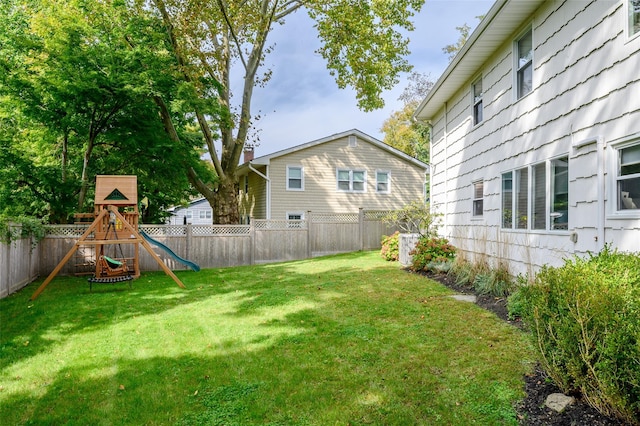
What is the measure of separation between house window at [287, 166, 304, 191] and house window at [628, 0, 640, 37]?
47.6 feet

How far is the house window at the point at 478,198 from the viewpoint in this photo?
8.52 m

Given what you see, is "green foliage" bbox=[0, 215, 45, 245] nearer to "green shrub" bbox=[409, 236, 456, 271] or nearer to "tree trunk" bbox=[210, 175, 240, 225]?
"tree trunk" bbox=[210, 175, 240, 225]

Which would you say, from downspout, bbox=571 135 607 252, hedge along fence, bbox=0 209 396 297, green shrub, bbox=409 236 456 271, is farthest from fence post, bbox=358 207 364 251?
downspout, bbox=571 135 607 252

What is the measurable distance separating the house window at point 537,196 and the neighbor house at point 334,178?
11.3 metres

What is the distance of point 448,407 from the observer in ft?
10.1

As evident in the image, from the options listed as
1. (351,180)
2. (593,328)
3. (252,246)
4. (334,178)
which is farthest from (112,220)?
(351,180)

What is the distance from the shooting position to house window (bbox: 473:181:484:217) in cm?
852

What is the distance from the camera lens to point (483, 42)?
7.55m

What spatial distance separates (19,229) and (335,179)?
12.9m

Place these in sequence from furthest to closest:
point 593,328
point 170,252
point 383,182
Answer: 1. point 383,182
2. point 170,252
3. point 593,328

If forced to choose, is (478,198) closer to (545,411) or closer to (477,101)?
(477,101)

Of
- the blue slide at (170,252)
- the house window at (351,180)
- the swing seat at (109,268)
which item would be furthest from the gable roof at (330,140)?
the swing seat at (109,268)

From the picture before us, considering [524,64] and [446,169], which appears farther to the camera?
[446,169]

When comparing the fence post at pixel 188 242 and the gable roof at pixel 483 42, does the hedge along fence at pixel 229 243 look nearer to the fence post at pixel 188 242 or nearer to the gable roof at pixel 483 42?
the fence post at pixel 188 242
